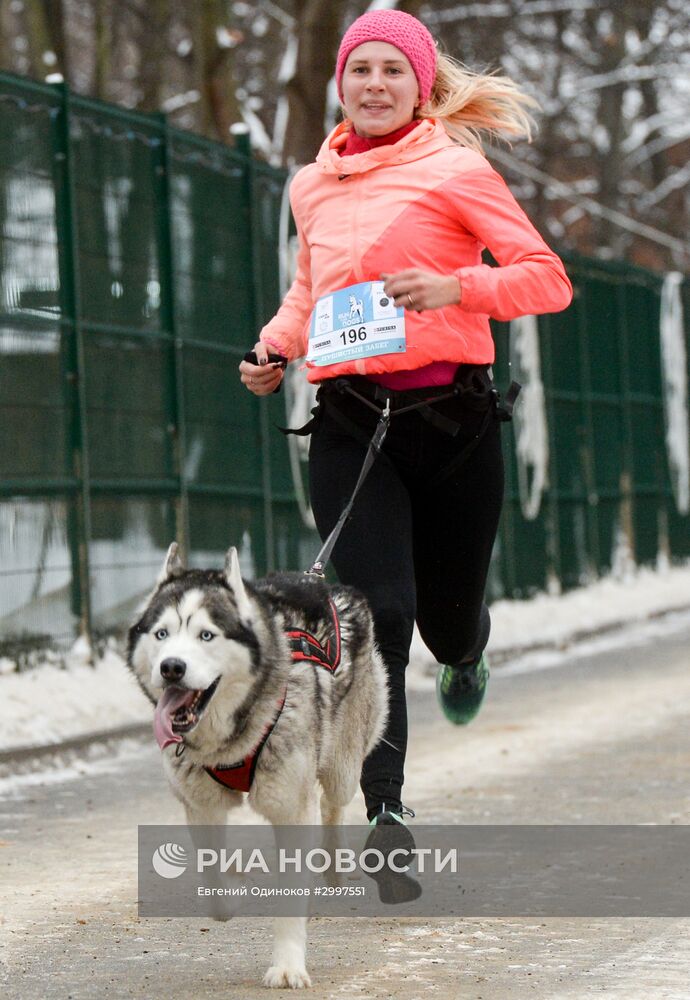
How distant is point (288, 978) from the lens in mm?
4480

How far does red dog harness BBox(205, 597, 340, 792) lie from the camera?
458 cm

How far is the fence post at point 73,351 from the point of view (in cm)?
985

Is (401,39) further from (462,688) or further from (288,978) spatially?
(288,978)

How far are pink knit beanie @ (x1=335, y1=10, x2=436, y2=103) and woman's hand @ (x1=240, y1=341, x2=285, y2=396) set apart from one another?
80 centimetres

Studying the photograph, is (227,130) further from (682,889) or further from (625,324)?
(682,889)

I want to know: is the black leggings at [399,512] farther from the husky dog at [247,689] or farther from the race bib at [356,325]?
the husky dog at [247,689]

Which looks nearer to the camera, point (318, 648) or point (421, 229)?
point (318, 648)

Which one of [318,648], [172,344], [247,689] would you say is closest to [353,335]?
[318,648]

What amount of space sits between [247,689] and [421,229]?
1.46 metres

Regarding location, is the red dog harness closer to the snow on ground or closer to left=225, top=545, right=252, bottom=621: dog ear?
left=225, top=545, right=252, bottom=621: dog ear

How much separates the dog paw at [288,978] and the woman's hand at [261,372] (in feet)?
5.40

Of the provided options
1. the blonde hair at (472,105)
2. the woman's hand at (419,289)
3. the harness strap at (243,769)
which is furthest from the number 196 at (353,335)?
the harness strap at (243,769)

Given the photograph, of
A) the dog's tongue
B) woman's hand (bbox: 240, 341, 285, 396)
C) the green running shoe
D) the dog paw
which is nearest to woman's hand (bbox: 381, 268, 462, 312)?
woman's hand (bbox: 240, 341, 285, 396)

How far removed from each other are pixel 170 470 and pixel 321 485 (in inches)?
213
